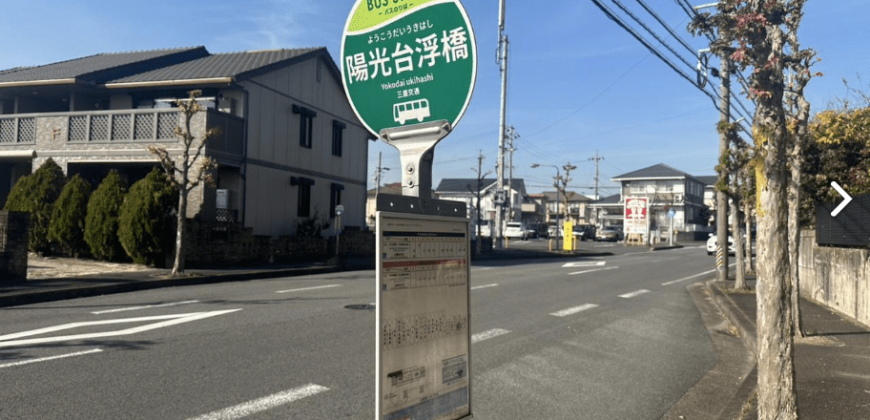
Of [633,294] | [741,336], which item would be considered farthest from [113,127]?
[741,336]

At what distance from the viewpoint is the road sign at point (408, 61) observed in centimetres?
273

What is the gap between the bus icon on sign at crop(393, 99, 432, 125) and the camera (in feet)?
9.21

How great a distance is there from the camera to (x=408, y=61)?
2840 mm

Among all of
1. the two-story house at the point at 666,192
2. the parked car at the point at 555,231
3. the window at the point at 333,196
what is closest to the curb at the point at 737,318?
the window at the point at 333,196

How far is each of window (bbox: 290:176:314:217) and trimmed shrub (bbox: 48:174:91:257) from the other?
8.54 metres

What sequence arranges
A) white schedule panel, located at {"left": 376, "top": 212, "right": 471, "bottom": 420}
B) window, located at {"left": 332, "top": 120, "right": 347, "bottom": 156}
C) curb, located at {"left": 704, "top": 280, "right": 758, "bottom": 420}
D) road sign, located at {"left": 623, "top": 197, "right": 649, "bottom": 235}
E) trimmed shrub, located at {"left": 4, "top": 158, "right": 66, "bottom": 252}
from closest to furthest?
white schedule panel, located at {"left": 376, "top": 212, "right": 471, "bottom": 420}, curb, located at {"left": 704, "top": 280, "right": 758, "bottom": 420}, trimmed shrub, located at {"left": 4, "top": 158, "right": 66, "bottom": 252}, window, located at {"left": 332, "top": 120, "right": 347, "bottom": 156}, road sign, located at {"left": 623, "top": 197, "right": 649, "bottom": 235}

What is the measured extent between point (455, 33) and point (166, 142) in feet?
67.0

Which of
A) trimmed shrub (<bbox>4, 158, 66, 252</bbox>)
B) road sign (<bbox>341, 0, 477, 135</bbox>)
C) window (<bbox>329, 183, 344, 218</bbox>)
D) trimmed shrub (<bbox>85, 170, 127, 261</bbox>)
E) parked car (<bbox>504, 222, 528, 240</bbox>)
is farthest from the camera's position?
parked car (<bbox>504, 222, 528, 240</bbox>)

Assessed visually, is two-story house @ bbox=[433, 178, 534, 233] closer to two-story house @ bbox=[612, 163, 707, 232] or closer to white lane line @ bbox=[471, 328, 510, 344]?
two-story house @ bbox=[612, 163, 707, 232]

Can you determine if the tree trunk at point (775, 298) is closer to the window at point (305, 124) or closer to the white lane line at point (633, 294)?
the white lane line at point (633, 294)

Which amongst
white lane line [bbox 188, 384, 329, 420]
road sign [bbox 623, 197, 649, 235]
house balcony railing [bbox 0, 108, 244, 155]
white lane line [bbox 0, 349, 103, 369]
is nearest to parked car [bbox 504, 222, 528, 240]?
road sign [bbox 623, 197, 649, 235]

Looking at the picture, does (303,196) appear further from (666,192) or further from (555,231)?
(666,192)

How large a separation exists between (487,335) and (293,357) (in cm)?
293

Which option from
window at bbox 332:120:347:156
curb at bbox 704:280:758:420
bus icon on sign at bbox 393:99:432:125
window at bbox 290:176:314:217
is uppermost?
window at bbox 332:120:347:156
